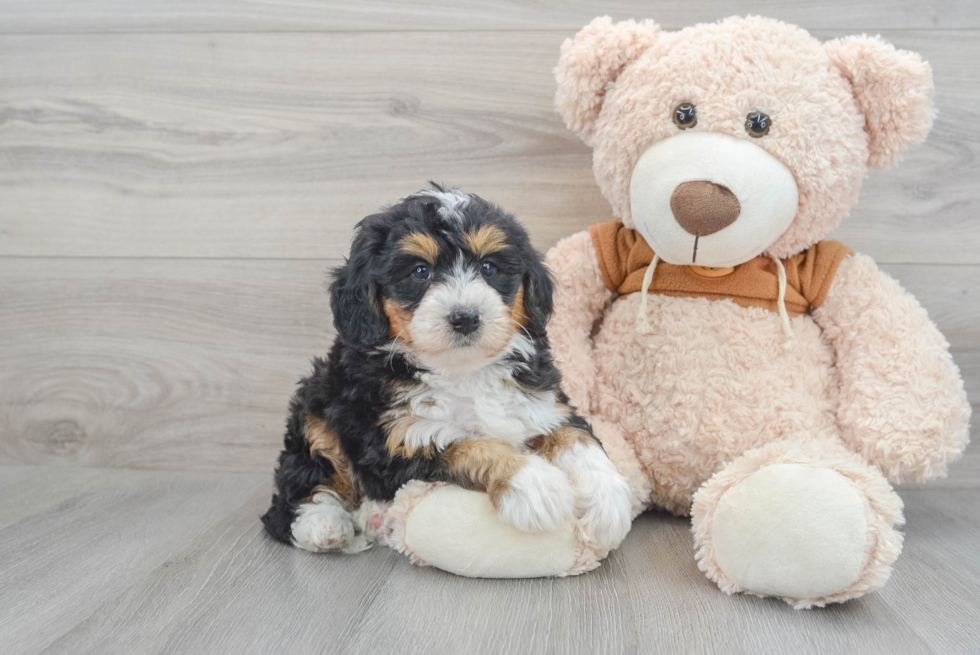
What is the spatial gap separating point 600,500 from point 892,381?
733mm

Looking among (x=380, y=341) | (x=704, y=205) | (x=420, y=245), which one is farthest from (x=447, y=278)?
(x=704, y=205)

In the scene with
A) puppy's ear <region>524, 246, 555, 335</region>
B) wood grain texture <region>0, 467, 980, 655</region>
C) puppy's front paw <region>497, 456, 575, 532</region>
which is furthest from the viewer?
puppy's ear <region>524, 246, 555, 335</region>

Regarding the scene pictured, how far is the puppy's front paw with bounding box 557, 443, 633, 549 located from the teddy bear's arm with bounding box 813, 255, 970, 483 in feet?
1.91

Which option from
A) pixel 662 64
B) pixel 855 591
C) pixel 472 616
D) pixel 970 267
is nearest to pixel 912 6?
pixel 970 267

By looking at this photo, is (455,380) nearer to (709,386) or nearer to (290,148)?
(709,386)

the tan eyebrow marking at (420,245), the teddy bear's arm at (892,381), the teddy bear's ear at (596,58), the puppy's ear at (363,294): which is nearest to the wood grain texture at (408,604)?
the teddy bear's arm at (892,381)

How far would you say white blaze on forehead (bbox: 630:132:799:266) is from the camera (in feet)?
4.96

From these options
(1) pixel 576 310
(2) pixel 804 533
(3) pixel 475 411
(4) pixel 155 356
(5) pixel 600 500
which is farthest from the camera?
(4) pixel 155 356

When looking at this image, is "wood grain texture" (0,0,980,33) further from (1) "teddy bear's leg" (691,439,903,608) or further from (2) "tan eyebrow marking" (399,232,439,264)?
(1) "teddy bear's leg" (691,439,903,608)

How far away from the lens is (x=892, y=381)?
1.61 meters

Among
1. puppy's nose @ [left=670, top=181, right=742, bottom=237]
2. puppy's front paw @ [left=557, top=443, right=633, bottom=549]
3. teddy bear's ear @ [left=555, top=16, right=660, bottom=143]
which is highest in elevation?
teddy bear's ear @ [left=555, top=16, right=660, bottom=143]

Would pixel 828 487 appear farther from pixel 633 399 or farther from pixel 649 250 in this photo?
pixel 649 250

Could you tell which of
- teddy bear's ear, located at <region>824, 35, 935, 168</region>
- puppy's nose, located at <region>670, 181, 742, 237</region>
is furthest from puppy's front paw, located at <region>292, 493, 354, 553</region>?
teddy bear's ear, located at <region>824, 35, 935, 168</region>

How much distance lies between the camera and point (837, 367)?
1729mm
